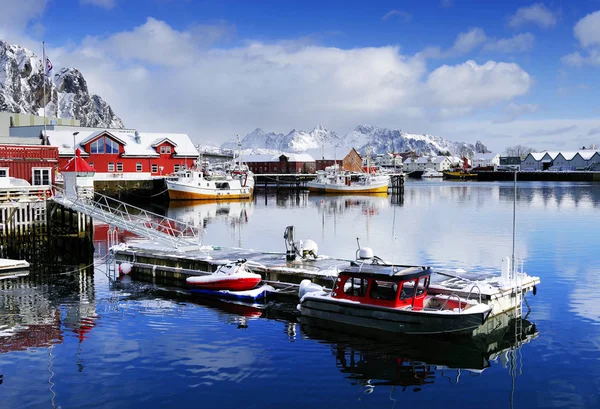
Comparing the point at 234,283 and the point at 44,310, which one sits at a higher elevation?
the point at 234,283

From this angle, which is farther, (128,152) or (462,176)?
(462,176)

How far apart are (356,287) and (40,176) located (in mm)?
28644

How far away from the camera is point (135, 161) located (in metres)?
79.5

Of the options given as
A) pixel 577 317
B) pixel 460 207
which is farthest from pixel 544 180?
pixel 577 317

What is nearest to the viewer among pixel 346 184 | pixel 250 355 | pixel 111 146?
pixel 250 355

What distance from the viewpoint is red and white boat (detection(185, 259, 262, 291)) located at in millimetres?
23531

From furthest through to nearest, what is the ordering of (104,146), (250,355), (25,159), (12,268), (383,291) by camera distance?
1. (104,146)
2. (25,159)
3. (12,268)
4. (383,291)
5. (250,355)

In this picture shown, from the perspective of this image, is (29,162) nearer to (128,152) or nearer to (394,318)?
(394,318)

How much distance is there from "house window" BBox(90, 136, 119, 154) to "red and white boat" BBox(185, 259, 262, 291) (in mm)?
57506

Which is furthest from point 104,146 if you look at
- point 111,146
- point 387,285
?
point 387,285

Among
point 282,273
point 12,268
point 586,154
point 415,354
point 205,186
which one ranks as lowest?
point 415,354

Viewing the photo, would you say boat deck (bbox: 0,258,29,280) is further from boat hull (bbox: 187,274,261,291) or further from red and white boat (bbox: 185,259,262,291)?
boat hull (bbox: 187,274,261,291)

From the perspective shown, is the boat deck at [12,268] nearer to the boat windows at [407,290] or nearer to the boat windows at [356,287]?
the boat windows at [356,287]

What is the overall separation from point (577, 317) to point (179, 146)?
70.3 metres
